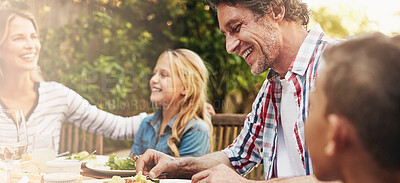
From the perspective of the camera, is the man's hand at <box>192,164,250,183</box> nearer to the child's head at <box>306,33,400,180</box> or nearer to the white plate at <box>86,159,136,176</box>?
the white plate at <box>86,159,136,176</box>

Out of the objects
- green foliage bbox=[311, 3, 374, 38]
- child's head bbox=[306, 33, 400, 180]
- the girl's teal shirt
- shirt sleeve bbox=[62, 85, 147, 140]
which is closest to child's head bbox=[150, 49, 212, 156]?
the girl's teal shirt

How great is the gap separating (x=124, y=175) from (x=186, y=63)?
1.24m

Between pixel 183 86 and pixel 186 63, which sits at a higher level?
pixel 186 63

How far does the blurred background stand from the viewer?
3633 millimetres

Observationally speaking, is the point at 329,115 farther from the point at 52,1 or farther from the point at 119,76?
the point at 52,1

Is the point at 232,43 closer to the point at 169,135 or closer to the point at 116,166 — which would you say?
the point at 116,166

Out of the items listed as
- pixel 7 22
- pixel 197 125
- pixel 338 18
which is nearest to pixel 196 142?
pixel 197 125

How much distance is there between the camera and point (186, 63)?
8.83 feet

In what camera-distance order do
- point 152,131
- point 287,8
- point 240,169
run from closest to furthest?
point 287,8 → point 240,169 → point 152,131

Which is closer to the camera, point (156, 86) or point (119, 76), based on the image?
point (156, 86)

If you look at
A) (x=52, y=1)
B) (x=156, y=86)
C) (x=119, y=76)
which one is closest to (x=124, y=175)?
(x=156, y=86)

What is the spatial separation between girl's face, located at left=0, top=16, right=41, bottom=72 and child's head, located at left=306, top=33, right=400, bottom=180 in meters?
2.55

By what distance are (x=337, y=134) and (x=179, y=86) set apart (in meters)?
2.16

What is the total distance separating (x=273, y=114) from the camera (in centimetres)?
168
